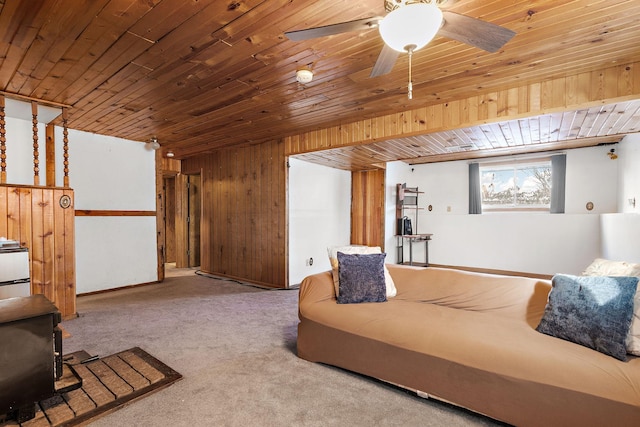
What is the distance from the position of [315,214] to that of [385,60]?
378cm

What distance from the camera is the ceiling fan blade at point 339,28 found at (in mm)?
1483

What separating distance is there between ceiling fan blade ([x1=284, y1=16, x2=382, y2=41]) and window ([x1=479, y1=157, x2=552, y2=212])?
5.63 meters

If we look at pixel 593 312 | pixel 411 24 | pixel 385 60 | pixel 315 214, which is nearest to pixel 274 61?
pixel 385 60

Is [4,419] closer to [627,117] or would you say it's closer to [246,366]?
[246,366]

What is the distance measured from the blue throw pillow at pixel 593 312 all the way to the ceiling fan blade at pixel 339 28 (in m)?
1.88

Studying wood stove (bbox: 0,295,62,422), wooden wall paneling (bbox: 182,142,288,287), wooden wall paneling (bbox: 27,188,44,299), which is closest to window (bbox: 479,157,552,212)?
wooden wall paneling (bbox: 182,142,288,287)

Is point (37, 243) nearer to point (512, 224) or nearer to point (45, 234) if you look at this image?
point (45, 234)

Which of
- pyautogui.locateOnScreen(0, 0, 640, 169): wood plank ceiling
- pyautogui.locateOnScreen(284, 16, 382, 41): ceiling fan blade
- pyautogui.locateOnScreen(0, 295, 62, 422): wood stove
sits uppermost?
pyautogui.locateOnScreen(0, 0, 640, 169): wood plank ceiling

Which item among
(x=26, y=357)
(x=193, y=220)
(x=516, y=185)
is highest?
(x=516, y=185)

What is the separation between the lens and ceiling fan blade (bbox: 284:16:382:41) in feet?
4.87

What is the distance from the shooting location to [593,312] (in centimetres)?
164

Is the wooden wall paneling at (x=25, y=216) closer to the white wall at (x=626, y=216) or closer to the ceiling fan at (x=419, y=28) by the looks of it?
the ceiling fan at (x=419, y=28)

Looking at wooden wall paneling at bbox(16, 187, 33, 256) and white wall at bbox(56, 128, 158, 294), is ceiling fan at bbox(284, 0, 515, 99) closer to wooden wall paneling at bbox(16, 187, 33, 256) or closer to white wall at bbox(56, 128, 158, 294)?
wooden wall paneling at bbox(16, 187, 33, 256)

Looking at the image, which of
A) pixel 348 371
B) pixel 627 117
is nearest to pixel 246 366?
pixel 348 371
